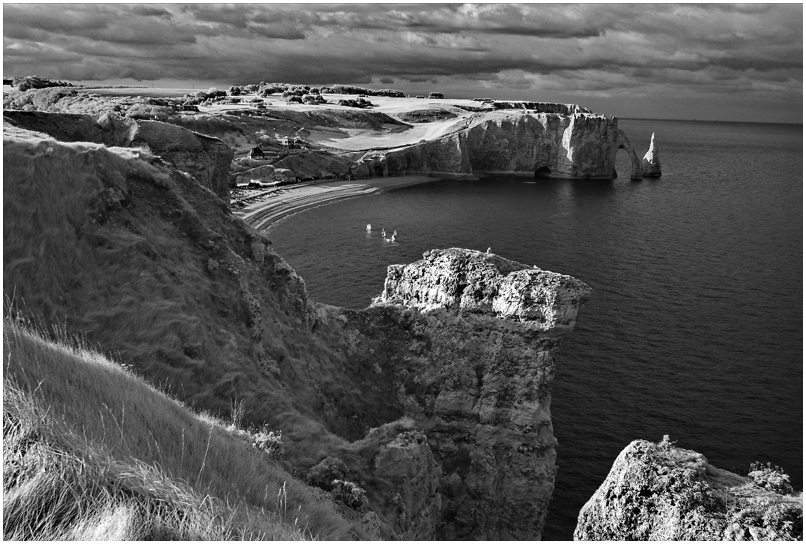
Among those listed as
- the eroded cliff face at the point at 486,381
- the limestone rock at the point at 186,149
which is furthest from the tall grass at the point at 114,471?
the limestone rock at the point at 186,149

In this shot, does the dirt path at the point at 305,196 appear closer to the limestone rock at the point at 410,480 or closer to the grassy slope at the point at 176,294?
the grassy slope at the point at 176,294

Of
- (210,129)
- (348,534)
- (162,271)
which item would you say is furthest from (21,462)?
(210,129)

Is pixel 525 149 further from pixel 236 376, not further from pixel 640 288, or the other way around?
pixel 236 376

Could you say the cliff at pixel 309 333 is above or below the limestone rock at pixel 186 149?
below

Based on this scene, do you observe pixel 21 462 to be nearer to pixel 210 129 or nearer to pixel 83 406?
pixel 83 406

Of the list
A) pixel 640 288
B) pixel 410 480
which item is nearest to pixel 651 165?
pixel 640 288

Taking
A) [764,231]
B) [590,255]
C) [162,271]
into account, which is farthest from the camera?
[764,231]
